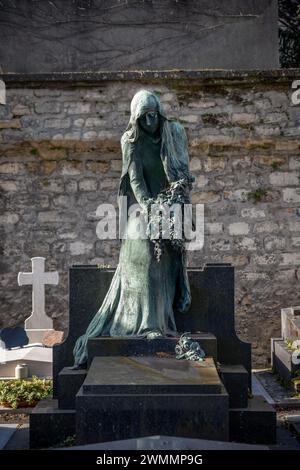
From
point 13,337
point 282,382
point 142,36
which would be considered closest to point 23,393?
point 13,337

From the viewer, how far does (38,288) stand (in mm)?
8773

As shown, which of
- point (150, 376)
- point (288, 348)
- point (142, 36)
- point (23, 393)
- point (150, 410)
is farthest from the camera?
point (142, 36)

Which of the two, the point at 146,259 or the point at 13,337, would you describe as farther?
the point at 13,337

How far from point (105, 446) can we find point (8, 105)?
5870 millimetres

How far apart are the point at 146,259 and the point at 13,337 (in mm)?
3326

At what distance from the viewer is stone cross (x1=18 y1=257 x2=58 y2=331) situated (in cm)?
856

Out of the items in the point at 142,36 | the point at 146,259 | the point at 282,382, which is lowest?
the point at 282,382

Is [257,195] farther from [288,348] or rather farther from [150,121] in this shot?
[150,121]

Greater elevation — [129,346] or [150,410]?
[129,346]

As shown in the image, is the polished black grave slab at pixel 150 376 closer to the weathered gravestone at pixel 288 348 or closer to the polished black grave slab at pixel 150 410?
the polished black grave slab at pixel 150 410

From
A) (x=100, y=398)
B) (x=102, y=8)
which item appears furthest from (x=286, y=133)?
(x=100, y=398)

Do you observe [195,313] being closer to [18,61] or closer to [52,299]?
[52,299]

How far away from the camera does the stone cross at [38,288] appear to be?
28.1ft
